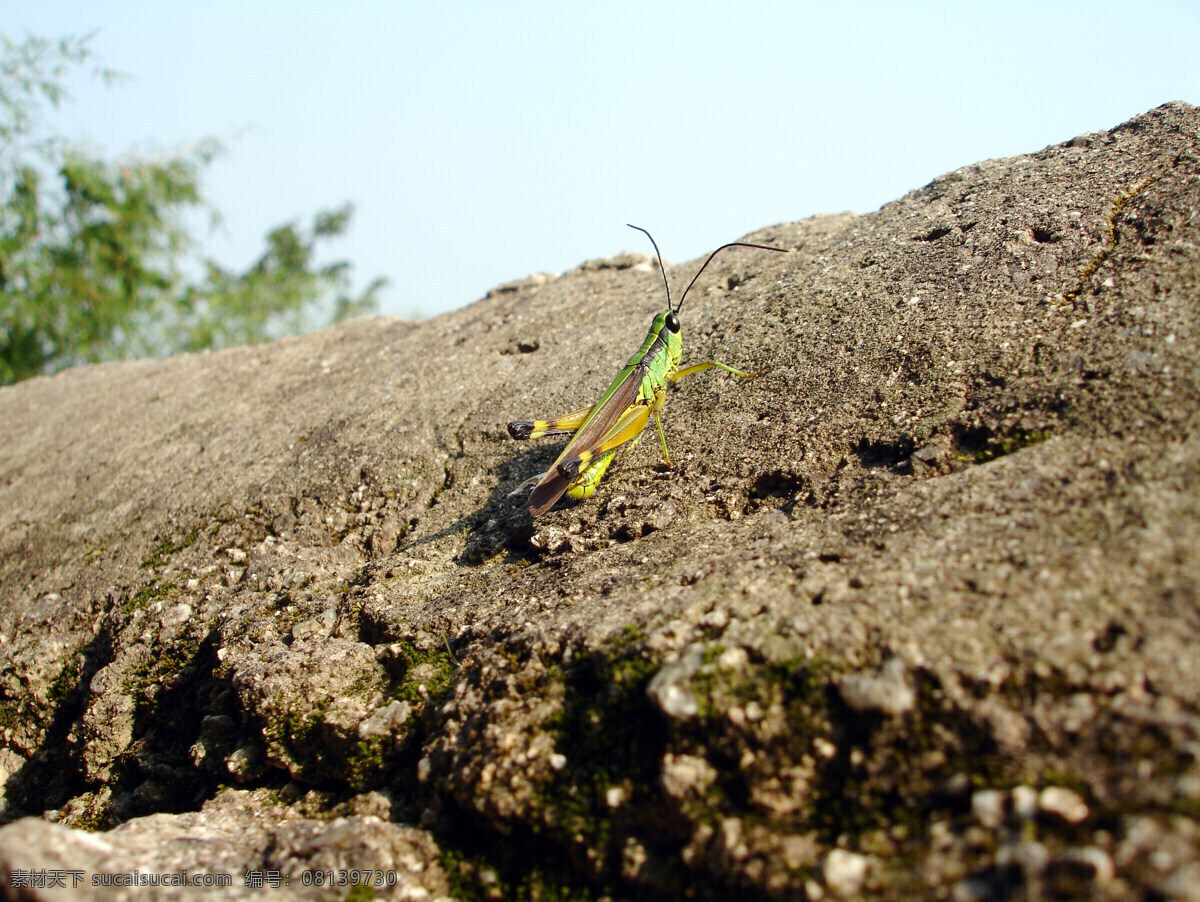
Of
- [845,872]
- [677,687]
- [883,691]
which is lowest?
[845,872]

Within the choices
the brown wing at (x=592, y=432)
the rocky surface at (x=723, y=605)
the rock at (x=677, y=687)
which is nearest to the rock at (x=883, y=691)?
the rocky surface at (x=723, y=605)

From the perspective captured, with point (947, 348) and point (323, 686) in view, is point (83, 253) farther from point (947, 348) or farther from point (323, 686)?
point (947, 348)

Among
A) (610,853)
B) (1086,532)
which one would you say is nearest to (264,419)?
(610,853)

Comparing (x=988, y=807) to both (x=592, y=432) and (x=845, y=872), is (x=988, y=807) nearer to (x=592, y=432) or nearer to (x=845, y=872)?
(x=845, y=872)

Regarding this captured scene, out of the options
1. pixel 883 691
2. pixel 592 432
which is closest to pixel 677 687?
pixel 883 691

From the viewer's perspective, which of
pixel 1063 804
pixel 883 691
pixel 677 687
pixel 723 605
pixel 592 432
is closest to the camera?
pixel 1063 804

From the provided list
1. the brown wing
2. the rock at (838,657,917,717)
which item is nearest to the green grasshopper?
the brown wing
